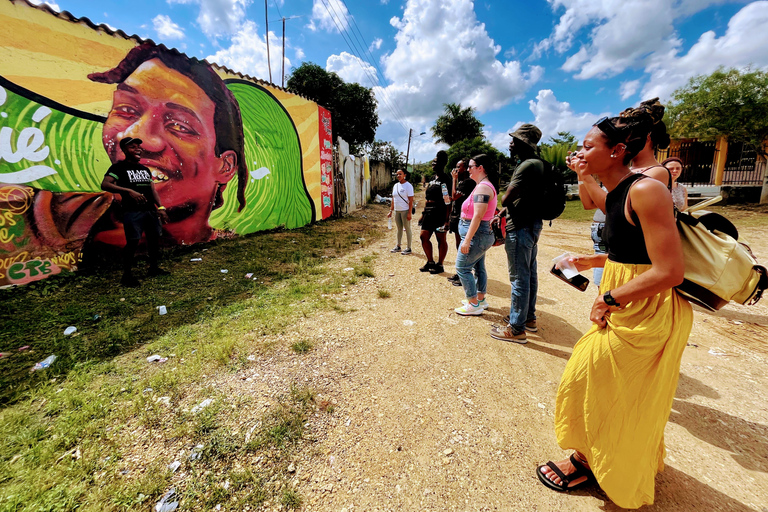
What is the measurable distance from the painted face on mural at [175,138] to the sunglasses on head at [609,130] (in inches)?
260

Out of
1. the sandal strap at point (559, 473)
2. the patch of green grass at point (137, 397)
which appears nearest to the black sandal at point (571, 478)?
the sandal strap at point (559, 473)

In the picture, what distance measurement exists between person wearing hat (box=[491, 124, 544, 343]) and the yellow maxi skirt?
1.32 metres

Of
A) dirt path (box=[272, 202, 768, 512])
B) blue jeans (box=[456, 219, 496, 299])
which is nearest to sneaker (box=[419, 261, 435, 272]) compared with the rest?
dirt path (box=[272, 202, 768, 512])

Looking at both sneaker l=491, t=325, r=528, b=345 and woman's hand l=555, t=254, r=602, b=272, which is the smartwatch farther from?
sneaker l=491, t=325, r=528, b=345

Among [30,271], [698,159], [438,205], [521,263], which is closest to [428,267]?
[438,205]

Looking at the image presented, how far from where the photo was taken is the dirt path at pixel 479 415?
5.37 feet

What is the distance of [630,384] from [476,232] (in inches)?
81.0

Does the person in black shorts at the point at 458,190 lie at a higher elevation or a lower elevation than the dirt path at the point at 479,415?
higher

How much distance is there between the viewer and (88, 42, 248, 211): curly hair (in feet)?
17.3

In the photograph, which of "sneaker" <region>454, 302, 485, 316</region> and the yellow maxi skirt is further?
"sneaker" <region>454, 302, 485, 316</region>

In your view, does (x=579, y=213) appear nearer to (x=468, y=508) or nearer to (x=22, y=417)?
(x=468, y=508)

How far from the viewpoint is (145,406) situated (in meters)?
2.19

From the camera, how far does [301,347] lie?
115 inches

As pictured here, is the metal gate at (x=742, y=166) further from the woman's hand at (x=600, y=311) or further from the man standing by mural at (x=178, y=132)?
the man standing by mural at (x=178, y=132)
